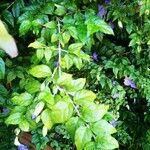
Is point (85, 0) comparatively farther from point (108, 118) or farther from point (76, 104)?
point (76, 104)

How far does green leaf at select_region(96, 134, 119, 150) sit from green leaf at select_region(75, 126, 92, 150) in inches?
1.0

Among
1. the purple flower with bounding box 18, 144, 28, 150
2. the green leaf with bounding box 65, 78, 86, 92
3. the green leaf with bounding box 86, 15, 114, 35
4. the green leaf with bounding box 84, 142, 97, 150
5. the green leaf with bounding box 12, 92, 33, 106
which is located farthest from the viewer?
the purple flower with bounding box 18, 144, 28, 150

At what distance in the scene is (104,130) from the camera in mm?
938

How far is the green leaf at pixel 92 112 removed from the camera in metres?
0.95

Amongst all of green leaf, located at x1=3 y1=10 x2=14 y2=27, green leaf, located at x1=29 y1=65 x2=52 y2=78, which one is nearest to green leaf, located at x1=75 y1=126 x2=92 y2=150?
green leaf, located at x1=29 y1=65 x2=52 y2=78

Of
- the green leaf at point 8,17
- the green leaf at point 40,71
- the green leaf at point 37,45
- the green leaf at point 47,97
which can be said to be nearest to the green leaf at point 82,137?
the green leaf at point 47,97

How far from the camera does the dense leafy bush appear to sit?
0.97 metres

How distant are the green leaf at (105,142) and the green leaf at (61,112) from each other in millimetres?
98

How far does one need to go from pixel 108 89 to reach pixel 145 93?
18 centimetres

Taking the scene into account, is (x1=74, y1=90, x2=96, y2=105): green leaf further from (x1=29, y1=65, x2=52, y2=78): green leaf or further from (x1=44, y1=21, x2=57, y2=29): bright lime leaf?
(x1=44, y1=21, x2=57, y2=29): bright lime leaf

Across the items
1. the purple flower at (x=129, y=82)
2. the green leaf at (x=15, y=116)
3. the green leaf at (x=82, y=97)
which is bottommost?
the purple flower at (x=129, y=82)

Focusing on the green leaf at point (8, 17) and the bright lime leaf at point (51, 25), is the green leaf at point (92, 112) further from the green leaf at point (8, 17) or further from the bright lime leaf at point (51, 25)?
the green leaf at point (8, 17)

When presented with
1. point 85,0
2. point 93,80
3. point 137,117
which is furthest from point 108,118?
point 137,117

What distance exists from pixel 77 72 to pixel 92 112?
0.74 metres
